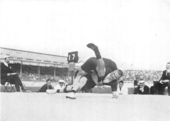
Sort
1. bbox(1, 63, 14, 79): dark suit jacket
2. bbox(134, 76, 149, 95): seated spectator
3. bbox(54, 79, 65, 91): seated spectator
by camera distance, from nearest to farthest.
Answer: bbox(1, 63, 14, 79): dark suit jacket < bbox(54, 79, 65, 91): seated spectator < bbox(134, 76, 149, 95): seated spectator

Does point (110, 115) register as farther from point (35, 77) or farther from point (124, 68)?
point (35, 77)

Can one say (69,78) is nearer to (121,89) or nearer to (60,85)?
(60,85)

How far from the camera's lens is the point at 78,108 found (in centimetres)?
312

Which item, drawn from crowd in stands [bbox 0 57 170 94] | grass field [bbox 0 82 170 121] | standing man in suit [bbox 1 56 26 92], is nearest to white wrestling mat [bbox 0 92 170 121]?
grass field [bbox 0 82 170 121]

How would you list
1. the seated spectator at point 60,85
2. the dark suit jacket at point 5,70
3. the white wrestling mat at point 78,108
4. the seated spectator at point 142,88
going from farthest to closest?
the seated spectator at point 142,88 < the seated spectator at point 60,85 < the dark suit jacket at point 5,70 < the white wrestling mat at point 78,108

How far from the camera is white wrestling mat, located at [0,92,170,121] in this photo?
304cm

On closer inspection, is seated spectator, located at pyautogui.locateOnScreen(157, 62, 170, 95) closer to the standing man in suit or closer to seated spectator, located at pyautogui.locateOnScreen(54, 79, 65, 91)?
seated spectator, located at pyautogui.locateOnScreen(54, 79, 65, 91)

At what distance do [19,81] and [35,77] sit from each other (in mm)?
304

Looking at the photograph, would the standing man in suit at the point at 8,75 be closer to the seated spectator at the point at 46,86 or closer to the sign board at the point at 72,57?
the seated spectator at the point at 46,86

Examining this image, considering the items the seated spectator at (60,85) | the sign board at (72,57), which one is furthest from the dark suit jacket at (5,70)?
the sign board at (72,57)

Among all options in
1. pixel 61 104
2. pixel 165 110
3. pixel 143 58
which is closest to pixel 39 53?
pixel 61 104

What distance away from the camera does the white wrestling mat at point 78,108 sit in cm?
304

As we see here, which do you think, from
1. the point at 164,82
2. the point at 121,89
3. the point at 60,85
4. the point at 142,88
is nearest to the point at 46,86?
the point at 60,85

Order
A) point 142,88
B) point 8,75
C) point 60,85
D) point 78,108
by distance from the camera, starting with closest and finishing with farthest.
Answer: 1. point 78,108
2. point 8,75
3. point 60,85
4. point 142,88
